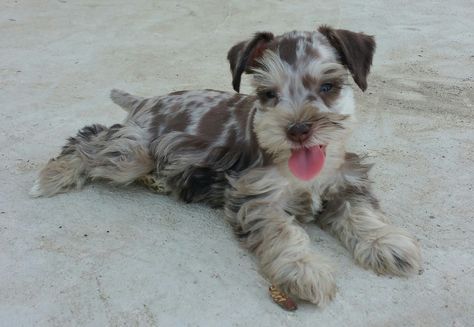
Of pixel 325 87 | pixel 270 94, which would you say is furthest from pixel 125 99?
pixel 325 87

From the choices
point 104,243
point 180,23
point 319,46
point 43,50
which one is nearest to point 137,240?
point 104,243

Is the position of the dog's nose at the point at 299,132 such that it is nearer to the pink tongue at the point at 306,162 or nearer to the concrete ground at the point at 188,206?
the pink tongue at the point at 306,162

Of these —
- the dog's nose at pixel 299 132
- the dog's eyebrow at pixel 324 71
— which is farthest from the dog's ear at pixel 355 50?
the dog's nose at pixel 299 132

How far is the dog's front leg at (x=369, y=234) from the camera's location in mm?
3426

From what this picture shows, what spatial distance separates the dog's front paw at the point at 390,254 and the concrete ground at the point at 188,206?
0.07m

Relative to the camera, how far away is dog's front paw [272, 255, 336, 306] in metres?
3.15

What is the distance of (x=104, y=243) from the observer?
3828 mm

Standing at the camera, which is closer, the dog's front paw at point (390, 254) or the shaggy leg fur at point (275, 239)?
the shaggy leg fur at point (275, 239)

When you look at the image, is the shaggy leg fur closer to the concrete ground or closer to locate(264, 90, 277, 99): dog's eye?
the concrete ground

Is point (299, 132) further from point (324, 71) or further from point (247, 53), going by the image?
point (247, 53)

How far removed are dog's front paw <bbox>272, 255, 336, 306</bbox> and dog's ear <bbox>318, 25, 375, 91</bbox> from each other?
4.26 feet

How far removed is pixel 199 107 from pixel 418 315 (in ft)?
7.60

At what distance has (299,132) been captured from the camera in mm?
3293

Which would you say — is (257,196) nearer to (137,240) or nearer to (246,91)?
(137,240)
